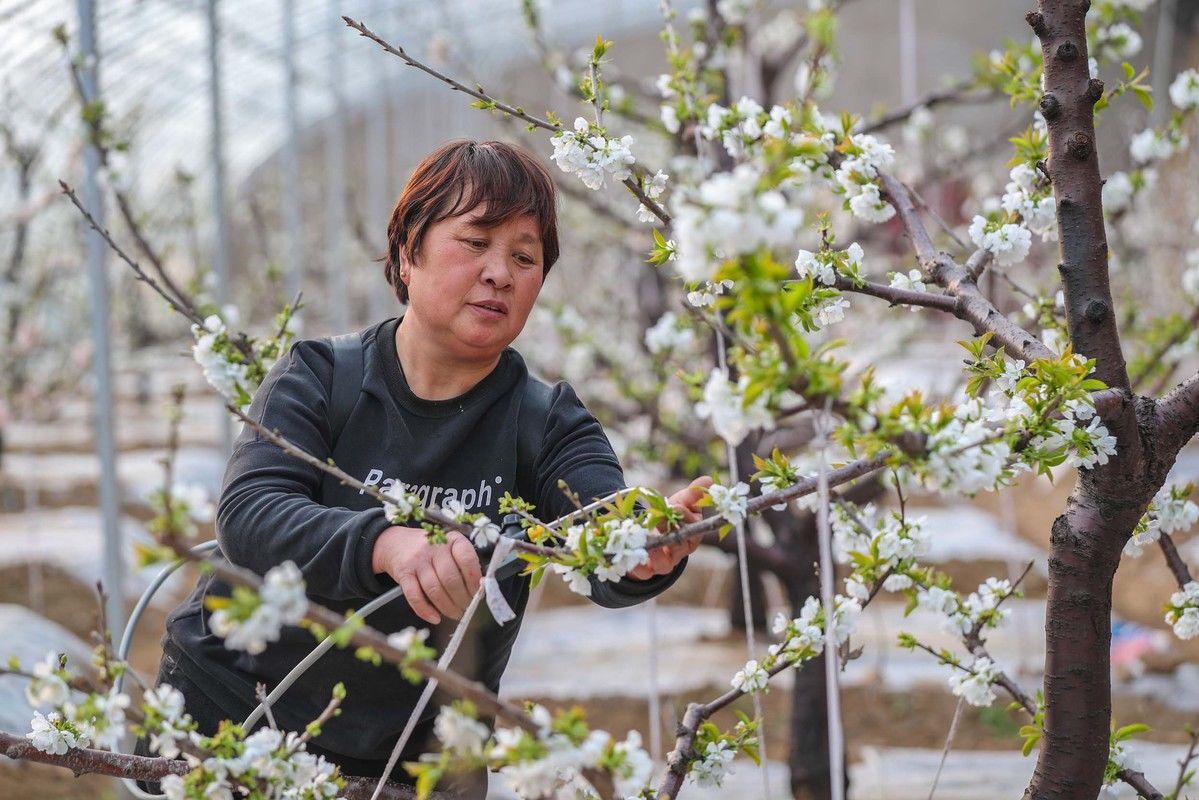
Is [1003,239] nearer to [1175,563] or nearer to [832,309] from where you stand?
[832,309]

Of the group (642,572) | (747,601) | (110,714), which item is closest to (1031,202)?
(747,601)

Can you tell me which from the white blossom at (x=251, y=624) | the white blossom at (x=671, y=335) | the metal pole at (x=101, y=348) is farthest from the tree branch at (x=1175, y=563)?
the metal pole at (x=101, y=348)

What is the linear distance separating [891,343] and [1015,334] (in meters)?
4.10

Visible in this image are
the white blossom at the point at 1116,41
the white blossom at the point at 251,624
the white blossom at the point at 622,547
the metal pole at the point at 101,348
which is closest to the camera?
the white blossom at the point at 251,624

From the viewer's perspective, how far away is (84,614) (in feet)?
16.9

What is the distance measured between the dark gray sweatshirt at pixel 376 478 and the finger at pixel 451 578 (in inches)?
8.9

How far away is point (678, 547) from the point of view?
121 centimetres

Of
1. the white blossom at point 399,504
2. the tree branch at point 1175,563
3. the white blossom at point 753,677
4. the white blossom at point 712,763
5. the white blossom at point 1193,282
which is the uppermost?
the white blossom at point 1193,282

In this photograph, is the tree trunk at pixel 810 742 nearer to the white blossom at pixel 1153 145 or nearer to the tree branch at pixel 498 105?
the white blossom at pixel 1153 145

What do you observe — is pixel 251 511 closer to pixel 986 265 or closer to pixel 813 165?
pixel 813 165

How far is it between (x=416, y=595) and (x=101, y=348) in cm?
213

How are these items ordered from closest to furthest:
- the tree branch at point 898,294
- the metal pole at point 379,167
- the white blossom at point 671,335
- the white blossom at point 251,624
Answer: the white blossom at point 251,624
the tree branch at point 898,294
the white blossom at point 671,335
the metal pole at point 379,167

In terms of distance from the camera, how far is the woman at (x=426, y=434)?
144cm

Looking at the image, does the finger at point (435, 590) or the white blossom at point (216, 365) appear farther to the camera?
the white blossom at point (216, 365)
